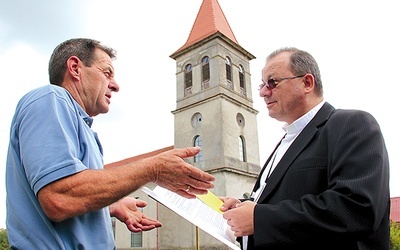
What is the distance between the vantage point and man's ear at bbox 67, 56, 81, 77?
205 centimetres

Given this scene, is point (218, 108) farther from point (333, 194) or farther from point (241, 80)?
point (333, 194)

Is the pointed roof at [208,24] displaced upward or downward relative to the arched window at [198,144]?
upward

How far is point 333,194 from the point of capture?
5.49 feet

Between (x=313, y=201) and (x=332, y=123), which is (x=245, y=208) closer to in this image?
(x=313, y=201)

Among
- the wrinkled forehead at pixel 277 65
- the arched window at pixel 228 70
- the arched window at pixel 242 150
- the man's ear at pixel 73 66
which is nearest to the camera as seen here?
the man's ear at pixel 73 66

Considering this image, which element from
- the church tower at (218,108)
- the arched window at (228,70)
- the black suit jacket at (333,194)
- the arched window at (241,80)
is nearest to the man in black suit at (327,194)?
the black suit jacket at (333,194)

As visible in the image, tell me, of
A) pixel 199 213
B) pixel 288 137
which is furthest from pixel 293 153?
pixel 199 213

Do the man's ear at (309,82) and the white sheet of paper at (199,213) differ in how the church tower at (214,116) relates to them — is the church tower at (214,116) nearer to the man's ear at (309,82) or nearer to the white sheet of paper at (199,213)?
the man's ear at (309,82)

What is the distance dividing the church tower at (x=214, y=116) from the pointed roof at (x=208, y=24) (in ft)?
0.33

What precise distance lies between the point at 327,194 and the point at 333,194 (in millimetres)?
34

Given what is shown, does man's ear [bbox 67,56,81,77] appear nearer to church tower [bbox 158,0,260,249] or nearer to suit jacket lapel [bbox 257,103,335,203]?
suit jacket lapel [bbox 257,103,335,203]

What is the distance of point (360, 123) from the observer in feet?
6.15

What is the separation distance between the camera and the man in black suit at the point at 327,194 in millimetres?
1643

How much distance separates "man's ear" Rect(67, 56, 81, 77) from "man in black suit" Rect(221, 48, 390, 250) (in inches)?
50.5
